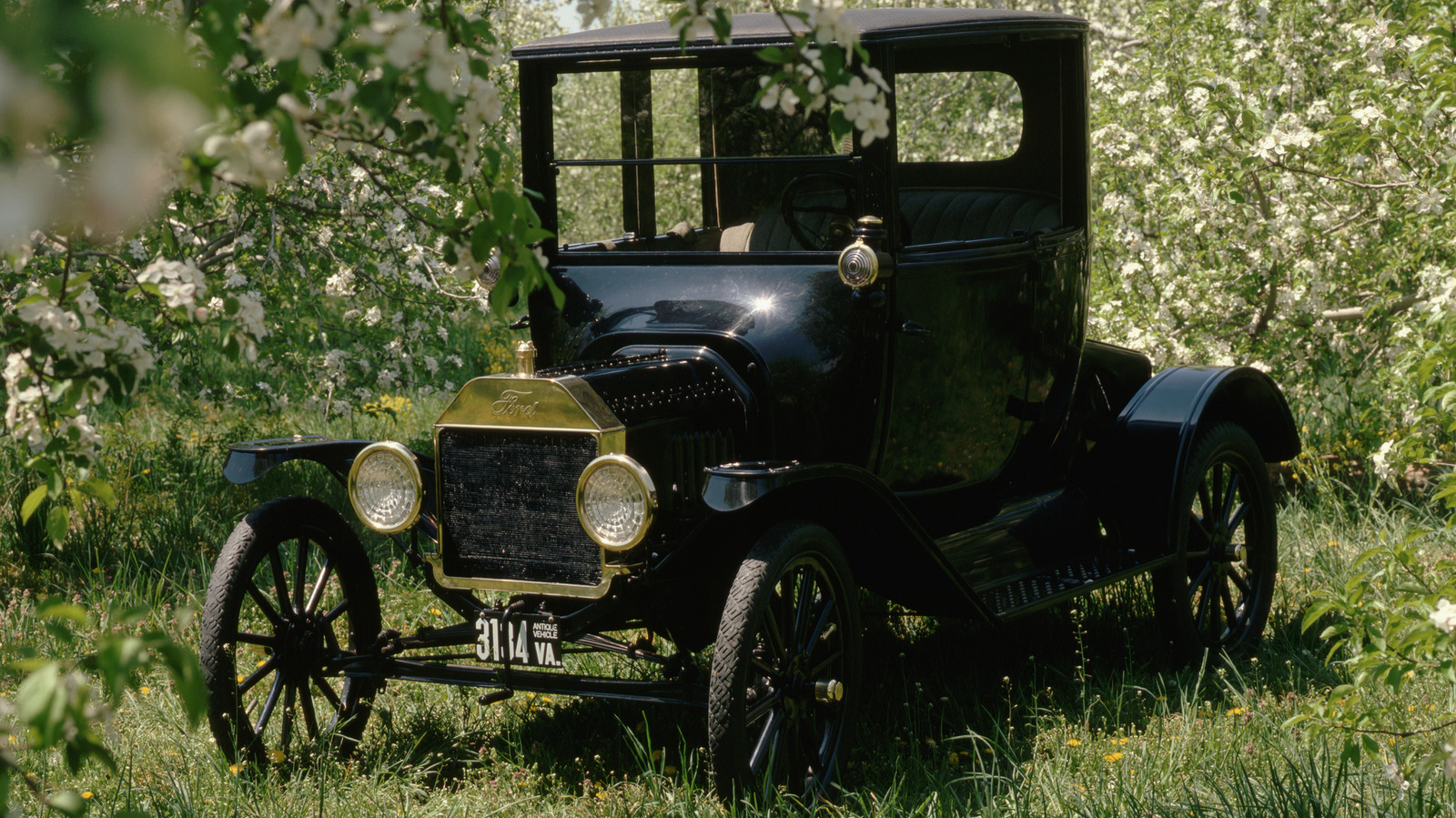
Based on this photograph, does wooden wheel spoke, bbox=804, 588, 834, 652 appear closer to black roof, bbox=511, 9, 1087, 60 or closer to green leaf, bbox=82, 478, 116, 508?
black roof, bbox=511, 9, 1087, 60

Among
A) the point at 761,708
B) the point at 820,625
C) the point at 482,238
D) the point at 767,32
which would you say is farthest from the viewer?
the point at 767,32

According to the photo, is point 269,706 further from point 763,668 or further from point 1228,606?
point 1228,606

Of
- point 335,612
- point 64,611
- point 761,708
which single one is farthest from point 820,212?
point 64,611

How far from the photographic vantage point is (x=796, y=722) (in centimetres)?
318

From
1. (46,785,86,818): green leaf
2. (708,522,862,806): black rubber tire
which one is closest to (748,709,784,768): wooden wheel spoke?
(708,522,862,806): black rubber tire

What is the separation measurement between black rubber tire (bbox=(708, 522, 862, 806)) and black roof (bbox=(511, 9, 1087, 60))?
1.37m

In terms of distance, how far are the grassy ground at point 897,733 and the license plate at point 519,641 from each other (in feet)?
1.28

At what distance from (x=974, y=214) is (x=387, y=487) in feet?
7.70

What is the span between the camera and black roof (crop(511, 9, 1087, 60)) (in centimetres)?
360

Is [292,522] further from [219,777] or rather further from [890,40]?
[890,40]

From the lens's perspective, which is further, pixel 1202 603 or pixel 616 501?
pixel 1202 603

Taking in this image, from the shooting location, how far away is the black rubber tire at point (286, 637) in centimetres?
322

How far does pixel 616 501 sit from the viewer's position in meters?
3.07

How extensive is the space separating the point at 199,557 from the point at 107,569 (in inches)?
14.1
